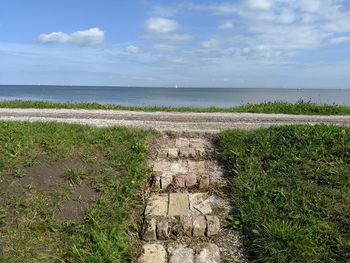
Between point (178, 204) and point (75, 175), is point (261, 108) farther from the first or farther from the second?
point (75, 175)

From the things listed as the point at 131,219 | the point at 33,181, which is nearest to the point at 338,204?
the point at 131,219

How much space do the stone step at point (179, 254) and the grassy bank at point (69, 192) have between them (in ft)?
0.84

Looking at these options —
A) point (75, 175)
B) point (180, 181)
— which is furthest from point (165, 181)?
point (75, 175)

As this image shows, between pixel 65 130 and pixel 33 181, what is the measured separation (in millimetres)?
2836

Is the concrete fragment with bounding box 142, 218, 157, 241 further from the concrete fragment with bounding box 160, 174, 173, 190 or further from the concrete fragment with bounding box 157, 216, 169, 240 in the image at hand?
the concrete fragment with bounding box 160, 174, 173, 190

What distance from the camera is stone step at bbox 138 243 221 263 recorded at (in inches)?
225

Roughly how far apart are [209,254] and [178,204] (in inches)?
55.5

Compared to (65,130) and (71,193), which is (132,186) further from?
(65,130)

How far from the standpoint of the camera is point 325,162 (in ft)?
27.5

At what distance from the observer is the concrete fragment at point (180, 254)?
18.7ft

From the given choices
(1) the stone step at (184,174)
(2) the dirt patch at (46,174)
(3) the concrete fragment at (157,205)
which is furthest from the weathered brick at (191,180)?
(2) the dirt patch at (46,174)

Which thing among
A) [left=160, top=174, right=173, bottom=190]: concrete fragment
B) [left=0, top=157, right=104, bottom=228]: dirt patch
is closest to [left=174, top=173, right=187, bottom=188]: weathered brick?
[left=160, top=174, right=173, bottom=190]: concrete fragment

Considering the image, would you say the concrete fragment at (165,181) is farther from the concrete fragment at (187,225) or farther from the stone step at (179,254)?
the stone step at (179,254)

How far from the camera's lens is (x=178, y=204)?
23.2 ft
